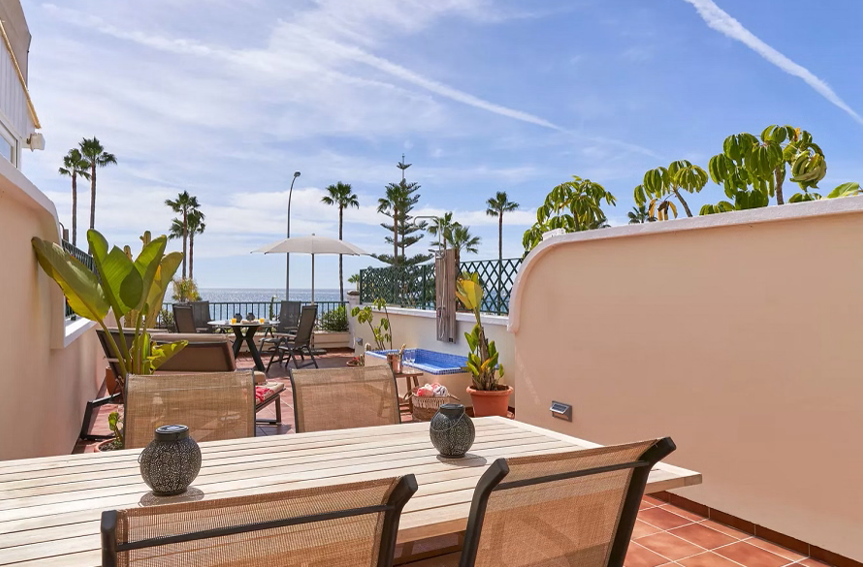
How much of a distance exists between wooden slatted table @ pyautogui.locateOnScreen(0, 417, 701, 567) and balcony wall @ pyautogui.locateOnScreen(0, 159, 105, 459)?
108 cm

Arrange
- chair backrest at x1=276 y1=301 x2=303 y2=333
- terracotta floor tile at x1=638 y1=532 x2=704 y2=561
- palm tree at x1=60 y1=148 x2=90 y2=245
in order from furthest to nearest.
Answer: palm tree at x1=60 y1=148 x2=90 y2=245 < chair backrest at x1=276 y1=301 x2=303 y2=333 < terracotta floor tile at x1=638 y1=532 x2=704 y2=561

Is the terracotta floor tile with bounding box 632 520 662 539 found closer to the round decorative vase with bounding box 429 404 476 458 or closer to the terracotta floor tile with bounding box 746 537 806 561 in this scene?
the terracotta floor tile with bounding box 746 537 806 561

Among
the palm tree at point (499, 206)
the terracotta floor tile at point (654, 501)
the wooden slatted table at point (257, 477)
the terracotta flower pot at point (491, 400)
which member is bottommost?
the terracotta floor tile at point (654, 501)

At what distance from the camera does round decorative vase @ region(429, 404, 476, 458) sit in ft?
6.89

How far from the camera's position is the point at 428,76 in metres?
12.2

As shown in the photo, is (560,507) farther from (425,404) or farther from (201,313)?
(201,313)

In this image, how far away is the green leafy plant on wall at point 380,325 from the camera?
1053 centimetres

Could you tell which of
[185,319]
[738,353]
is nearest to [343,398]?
[738,353]

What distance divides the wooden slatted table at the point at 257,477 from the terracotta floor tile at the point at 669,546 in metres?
1.17

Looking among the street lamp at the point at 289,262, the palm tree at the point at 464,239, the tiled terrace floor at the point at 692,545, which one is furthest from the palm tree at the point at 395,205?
the tiled terrace floor at the point at 692,545

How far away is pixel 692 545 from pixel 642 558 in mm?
388

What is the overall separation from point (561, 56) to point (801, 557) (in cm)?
844

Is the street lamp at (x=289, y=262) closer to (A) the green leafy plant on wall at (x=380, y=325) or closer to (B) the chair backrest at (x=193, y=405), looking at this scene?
(A) the green leafy plant on wall at (x=380, y=325)

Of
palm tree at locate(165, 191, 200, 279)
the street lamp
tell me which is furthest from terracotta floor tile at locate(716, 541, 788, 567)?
palm tree at locate(165, 191, 200, 279)
